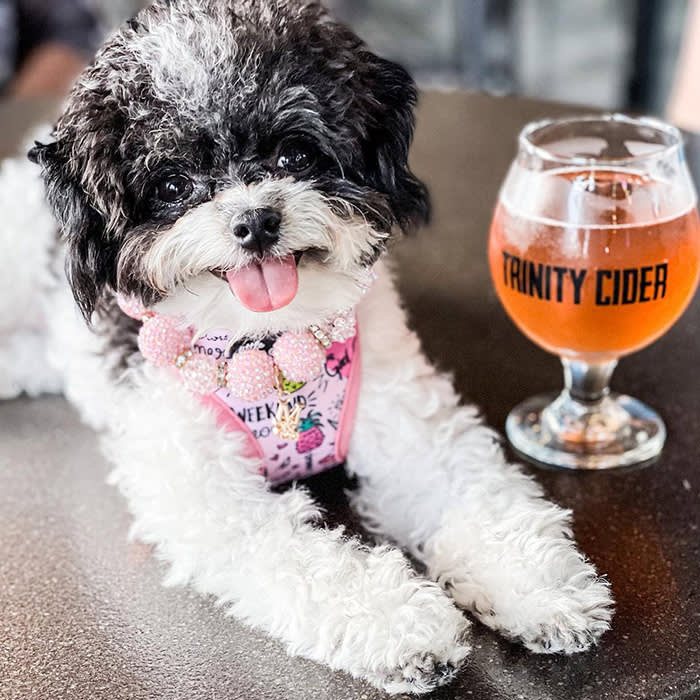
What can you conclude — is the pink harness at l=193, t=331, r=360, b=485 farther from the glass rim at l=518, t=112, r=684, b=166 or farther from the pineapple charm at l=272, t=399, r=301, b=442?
the glass rim at l=518, t=112, r=684, b=166

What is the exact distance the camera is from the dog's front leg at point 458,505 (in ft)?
3.36

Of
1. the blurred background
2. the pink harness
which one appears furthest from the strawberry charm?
the blurred background

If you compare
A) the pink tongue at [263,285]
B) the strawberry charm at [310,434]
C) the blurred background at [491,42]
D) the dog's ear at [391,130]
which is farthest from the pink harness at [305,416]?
the blurred background at [491,42]

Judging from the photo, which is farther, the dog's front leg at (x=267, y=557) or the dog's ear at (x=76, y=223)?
the dog's ear at (x=76, y=223)

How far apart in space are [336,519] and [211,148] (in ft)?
1.57

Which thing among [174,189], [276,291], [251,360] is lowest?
[251,360]

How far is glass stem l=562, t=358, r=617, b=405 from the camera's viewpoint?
1.38 metres

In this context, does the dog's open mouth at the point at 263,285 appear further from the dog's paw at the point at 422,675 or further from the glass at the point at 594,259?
the dog's paw at the point at 422,675

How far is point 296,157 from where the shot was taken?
117 centimetres

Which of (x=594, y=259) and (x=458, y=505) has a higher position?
(x=594, y=259)

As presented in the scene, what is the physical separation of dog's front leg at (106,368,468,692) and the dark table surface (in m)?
0.03

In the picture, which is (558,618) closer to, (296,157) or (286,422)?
(286,422)

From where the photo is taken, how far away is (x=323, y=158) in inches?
46.9

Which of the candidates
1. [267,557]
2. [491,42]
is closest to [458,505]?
[267,557]
